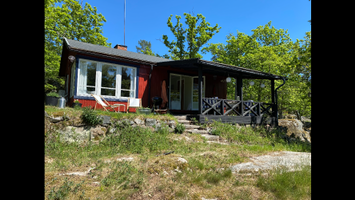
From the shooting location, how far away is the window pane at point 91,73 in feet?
31.8

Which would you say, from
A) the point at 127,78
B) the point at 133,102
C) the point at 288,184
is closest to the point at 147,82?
the point at 127,78

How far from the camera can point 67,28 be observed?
18750mm

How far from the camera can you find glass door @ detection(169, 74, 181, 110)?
12.3 metres

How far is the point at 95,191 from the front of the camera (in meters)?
3.05

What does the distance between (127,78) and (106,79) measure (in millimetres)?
1051

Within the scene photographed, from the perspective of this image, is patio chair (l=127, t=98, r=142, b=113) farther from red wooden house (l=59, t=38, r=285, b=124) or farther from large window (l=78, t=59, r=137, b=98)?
large window (l=78, t=59, r=137, b=98)

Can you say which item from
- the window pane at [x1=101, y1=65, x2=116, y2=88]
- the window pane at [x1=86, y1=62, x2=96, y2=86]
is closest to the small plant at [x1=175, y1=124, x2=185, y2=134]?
the window pane at [x1=101, y1=65, x2=116, y2=88]

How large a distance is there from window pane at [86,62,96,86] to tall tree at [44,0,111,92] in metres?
7.00

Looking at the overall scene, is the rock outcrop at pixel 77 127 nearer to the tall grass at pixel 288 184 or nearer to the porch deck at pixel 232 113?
the porch deck at pixel 232 113

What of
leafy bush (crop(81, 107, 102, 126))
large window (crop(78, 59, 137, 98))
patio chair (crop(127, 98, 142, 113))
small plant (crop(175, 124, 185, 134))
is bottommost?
small plant (crop(175, 124, 185, 134))

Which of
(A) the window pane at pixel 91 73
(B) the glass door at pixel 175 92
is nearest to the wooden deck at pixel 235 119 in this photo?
(B) the glass door at pixel 175 92
